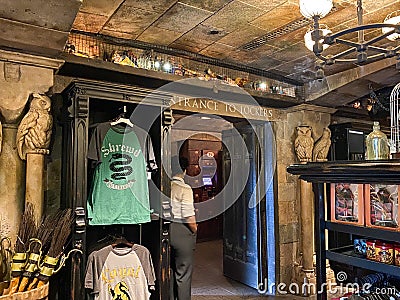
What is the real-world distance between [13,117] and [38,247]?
A: 93 cm

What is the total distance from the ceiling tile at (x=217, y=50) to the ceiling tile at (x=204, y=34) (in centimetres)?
16

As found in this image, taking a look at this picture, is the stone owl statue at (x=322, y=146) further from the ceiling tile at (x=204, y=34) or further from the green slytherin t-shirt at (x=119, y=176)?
the green slytherin t-shirt at (x=119, y=176)

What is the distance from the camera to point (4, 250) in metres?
2.31

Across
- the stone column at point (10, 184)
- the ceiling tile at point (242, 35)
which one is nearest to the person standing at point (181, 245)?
the stone column at point (10, 184)

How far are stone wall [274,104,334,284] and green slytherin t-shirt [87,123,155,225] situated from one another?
2.07 meters

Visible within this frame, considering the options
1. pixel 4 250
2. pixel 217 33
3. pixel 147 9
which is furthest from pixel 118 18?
pixel 4 250

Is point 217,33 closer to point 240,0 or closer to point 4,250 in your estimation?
point 240,0

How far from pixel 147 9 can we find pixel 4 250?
2.00m

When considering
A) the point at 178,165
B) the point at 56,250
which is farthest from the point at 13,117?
the point at 178,165

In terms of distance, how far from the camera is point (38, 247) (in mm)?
2223

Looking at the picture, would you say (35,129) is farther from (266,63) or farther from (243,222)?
(243,222)

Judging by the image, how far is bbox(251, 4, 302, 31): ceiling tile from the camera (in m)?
2.63

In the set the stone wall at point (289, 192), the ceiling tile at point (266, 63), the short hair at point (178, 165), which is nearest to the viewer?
the ceiling tile at point (266, 63)

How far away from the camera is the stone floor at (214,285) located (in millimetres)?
4219
